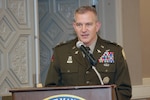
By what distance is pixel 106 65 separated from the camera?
207 centimetres

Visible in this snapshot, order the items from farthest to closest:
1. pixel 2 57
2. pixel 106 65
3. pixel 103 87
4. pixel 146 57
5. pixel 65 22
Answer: pixel 146 57
pixel 65 22
pixel 2 57
pixel 106 65
pixel 103 87

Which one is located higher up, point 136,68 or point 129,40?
point 129,40

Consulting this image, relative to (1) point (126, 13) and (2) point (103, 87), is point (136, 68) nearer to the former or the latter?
(1) point (126, 13)

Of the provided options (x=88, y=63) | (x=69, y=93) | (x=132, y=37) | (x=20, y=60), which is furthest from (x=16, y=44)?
(x=69, y=93)

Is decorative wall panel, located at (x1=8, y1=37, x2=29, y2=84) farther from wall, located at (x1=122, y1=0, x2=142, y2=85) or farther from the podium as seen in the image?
the podium

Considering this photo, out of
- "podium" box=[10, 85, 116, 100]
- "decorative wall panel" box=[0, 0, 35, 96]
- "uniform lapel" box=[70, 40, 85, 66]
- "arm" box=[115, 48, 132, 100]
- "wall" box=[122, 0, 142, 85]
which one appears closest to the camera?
"podium" box=[10, 85, 116, 100]

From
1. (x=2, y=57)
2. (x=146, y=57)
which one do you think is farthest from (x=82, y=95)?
(x=146, y=57)

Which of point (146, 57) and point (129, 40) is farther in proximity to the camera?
point (146, 57)

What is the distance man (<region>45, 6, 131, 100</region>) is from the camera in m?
1.98

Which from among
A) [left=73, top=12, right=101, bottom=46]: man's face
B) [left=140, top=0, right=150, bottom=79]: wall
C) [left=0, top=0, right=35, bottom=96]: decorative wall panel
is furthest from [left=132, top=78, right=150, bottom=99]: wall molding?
[left=73, top=12, right=101, bottom=46]: man's face

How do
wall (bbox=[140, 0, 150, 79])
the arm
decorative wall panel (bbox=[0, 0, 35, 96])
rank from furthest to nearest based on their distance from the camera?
wall (bbox=[140, 0, 150, 79]) < decorative wall panel (bbox=[0, 0, 35, 96]) < the arm

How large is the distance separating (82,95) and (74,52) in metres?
0.59

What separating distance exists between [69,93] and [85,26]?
51 cm

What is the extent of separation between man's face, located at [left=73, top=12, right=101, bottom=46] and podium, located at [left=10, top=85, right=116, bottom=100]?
1.51 ft
